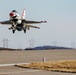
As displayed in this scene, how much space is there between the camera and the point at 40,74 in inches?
972

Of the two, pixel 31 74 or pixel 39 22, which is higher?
pixel 39 22

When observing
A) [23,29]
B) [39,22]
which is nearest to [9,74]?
[23,29]

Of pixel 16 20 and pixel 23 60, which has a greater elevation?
pixel 16 20

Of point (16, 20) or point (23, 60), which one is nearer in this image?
point (23, 60)

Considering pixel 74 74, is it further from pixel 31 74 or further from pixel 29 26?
pixel 29 26

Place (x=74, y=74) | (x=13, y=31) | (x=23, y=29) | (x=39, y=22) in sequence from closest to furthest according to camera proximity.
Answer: (x=74, y=74), (x=13, y=31), (x=23, y=29), (x=39, y=22)

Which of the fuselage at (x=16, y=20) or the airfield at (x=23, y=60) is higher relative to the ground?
the fuselage at (x=16, y=20)

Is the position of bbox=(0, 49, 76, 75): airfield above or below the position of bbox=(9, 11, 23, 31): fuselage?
below

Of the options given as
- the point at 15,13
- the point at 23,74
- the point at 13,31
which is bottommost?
the point at 23,74

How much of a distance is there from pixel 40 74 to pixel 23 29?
3822 centimetres

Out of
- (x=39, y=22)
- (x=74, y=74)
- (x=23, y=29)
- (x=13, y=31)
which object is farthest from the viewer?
(x=39, y=22)

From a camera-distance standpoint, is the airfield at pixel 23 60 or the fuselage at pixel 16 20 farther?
the fuselage at pixel 16 20

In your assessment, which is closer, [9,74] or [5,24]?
[9,74]

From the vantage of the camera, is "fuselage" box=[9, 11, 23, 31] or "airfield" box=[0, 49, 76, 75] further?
"fuselage" box=[9, 11, 23, 31]
